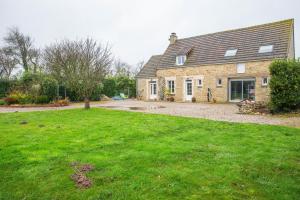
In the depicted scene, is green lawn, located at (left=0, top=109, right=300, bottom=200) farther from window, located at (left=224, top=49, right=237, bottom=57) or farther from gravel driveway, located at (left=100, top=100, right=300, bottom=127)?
window, located at (left=224, top=49, right=237, bottom=57)

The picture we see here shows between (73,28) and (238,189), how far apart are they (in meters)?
39.2

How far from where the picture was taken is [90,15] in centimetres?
2820

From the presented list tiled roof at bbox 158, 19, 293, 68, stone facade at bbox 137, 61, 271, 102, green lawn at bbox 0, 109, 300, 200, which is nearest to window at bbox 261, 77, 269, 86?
stone facade at bbox 137, 61, 271, 102

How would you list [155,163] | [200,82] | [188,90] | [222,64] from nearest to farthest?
1. [155,163]
2. [222,64]
3. [200,82]
4. [188,90]

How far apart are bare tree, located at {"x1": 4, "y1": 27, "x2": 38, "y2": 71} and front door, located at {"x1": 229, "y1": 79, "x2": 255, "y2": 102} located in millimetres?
32732

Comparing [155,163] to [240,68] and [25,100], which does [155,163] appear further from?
[25,100]

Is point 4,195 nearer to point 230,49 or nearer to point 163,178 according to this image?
point 163,178

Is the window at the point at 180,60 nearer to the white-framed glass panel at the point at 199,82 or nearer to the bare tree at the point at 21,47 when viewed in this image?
the white-framed glass panel at the point at 199,82

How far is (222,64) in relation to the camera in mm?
24359

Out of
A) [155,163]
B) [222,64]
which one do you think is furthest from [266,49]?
[155,163]

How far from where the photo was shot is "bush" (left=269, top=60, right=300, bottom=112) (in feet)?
47.5

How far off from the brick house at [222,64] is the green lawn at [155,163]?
47.3ft

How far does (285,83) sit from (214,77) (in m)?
10.8

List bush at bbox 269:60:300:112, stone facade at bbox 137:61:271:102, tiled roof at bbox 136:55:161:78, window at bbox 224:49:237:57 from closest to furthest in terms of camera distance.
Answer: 1. bush at bbox 269:60:300:112
2. stone facade at bbox 137:61:271:102
3. window at bbox 224:49:237:57
4. tiled roof at bbox 136:55:161:78
